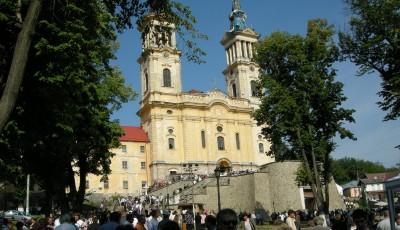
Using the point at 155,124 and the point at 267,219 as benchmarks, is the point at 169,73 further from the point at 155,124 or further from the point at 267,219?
the point at 267,219

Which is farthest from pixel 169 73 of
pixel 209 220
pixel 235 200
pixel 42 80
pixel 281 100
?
pixel 209 220

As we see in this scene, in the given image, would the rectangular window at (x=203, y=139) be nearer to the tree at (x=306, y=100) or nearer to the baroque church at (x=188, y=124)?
the baroque church at (x=188, y=124)

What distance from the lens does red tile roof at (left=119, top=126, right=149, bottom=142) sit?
6788cm

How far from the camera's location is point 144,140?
68.2 metres

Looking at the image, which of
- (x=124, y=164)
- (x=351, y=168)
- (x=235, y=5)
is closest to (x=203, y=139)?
(x=124, y=164)

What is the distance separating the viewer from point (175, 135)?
65.9 meters

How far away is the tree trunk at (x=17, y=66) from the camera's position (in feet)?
27.6

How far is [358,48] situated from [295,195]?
2167 cm

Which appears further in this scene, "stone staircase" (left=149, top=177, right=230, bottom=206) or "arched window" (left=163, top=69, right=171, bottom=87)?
"arched window" (left=163, top=69, right=171, bottom=87)

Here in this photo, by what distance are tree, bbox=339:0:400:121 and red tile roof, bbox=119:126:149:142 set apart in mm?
45454

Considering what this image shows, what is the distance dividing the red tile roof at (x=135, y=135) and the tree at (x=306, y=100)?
39.7 metres

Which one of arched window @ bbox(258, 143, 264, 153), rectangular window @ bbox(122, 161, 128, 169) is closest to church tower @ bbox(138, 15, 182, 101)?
rectangular window @ bbox(122, 161, 128, 169)

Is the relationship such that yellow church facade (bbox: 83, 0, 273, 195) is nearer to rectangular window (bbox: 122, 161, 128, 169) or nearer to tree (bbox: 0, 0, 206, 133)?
rectangular window (bbox: 122, 161, 128, 169)

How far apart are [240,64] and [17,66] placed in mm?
68790
